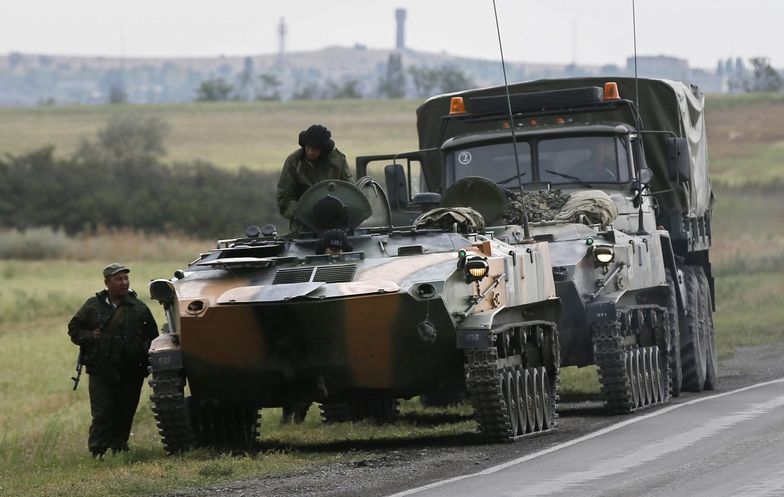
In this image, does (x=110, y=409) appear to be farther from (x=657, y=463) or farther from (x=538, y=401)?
(x=657, y=463)

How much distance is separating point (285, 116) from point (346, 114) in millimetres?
4059

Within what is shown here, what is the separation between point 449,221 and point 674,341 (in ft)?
16.3

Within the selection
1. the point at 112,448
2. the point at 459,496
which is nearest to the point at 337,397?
the point at 112,448

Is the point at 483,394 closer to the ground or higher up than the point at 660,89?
closer to the ground

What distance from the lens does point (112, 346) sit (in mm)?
15883

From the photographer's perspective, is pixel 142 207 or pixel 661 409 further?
pixel 142 207

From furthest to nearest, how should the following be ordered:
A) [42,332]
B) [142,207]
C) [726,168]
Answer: [726,168], [142,207], [42,332]

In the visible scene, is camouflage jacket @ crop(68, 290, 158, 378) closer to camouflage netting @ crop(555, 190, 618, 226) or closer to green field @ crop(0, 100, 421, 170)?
camouflage netting @ crop(555, 190, 618, 226)

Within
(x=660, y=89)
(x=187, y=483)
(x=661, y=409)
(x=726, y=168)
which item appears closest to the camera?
(x=187, y=483)

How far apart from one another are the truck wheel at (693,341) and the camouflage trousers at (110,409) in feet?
24.3

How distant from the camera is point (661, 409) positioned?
18.2 m

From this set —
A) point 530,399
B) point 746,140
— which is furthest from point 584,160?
point 746,140

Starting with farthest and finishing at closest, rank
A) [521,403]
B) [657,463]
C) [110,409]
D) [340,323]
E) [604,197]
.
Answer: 1. [604,197]
2. [110,409]
3. [521,403]
4. [340,323]
5. [657,463]

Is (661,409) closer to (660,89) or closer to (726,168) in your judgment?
(660,89)
